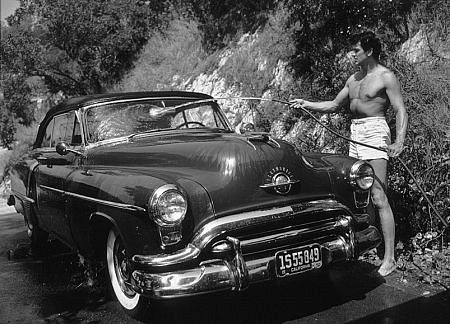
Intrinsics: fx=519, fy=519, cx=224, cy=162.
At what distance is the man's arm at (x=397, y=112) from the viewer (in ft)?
13.9

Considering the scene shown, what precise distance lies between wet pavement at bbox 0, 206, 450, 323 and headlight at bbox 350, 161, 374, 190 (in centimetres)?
86

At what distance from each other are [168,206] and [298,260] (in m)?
0.93

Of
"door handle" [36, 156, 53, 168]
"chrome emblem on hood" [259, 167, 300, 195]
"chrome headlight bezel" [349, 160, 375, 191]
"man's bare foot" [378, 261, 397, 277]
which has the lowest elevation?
"man's bare foot" [378, 261, 397, 277]

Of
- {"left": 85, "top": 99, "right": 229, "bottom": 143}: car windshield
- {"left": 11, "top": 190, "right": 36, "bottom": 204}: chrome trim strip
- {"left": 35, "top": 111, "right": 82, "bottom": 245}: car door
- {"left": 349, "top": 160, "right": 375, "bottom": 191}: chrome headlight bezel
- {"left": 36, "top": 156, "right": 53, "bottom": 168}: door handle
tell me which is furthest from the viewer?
{"left": 11, "top": 190, "right": 36, "bottom": 204}: chrome trim strip

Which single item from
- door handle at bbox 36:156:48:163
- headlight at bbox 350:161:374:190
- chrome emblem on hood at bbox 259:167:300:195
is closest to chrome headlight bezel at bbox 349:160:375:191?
headlight at bbox 350:161:374:190

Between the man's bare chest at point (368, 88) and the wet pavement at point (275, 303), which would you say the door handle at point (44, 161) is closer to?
the wet pavement at point (275, 303)

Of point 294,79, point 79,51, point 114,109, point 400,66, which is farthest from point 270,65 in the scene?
point 79,51

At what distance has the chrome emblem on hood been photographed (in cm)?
353

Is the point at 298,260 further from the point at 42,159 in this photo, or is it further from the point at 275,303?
the point at 42,159

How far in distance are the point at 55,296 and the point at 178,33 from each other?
13678 mm

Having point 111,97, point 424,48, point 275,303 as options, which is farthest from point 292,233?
point 424,48

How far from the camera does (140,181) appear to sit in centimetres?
343

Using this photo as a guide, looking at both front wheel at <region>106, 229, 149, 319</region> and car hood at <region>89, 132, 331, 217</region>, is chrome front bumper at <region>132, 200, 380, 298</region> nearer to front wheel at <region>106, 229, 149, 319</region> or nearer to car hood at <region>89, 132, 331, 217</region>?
car hood at <region>89, 132, 331, 217</region>

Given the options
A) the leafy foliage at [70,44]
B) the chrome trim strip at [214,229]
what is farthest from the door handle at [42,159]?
the leafy foliage at [70,44]
